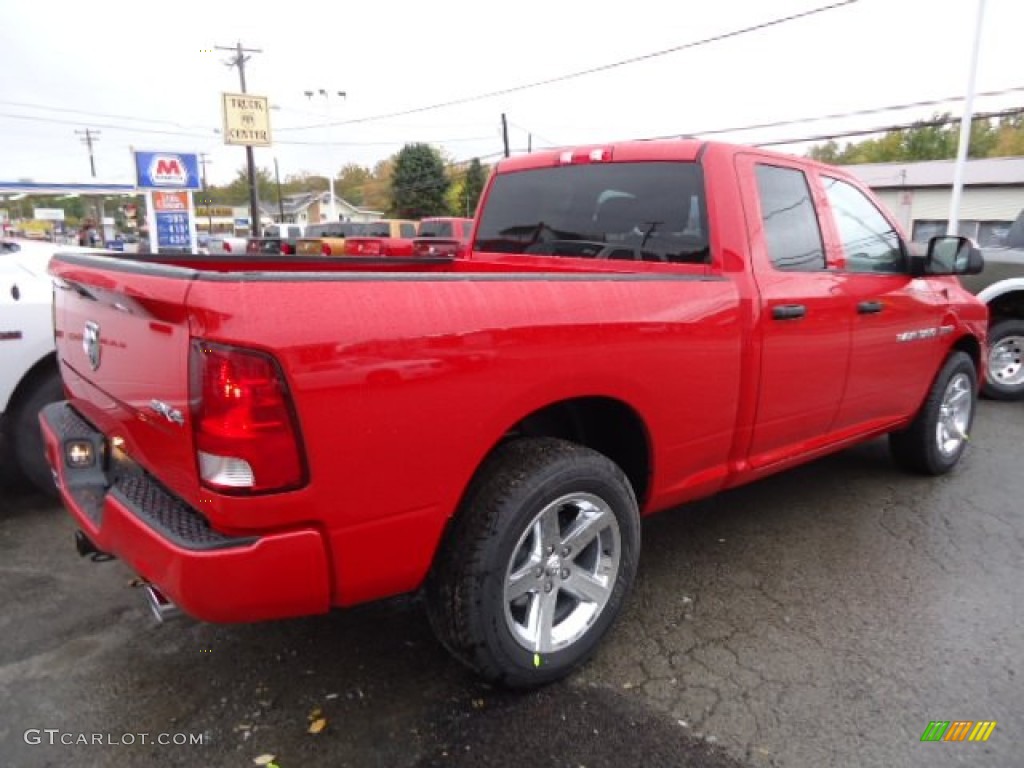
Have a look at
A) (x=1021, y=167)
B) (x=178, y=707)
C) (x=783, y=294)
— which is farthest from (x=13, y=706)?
(x=1021, y=167)

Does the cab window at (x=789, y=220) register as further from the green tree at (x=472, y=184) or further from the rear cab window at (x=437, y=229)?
the green tree at (x=472, y=184)

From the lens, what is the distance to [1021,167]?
97.7 ft

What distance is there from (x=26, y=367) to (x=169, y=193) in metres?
12.5

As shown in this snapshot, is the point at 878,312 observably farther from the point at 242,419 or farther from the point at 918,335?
the point at 242,419

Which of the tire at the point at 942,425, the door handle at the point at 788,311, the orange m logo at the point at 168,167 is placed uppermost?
the orange m logo at the point at 168,167

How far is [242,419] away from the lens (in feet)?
5.89

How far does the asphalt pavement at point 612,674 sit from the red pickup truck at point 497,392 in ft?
0.91

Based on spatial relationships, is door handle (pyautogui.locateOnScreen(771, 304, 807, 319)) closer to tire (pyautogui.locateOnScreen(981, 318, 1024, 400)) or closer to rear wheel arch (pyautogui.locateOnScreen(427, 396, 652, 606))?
rear wheel arch (pyautogui.locateOnScreen(427, 396, 652, 606))

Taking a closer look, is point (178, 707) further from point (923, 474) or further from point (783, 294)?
point (923, 474)

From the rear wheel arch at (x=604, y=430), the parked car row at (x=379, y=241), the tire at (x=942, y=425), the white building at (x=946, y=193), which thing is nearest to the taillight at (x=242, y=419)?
the rear wheel arch at (x=604, y=430)

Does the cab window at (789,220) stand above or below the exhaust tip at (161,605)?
above

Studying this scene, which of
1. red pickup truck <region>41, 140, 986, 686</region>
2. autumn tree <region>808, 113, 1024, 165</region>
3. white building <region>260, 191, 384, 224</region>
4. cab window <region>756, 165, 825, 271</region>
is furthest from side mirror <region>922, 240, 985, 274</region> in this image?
white building <region>260, 191, 384, 224</region>

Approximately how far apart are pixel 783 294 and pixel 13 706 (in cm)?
325

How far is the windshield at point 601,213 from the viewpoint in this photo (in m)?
3.22
